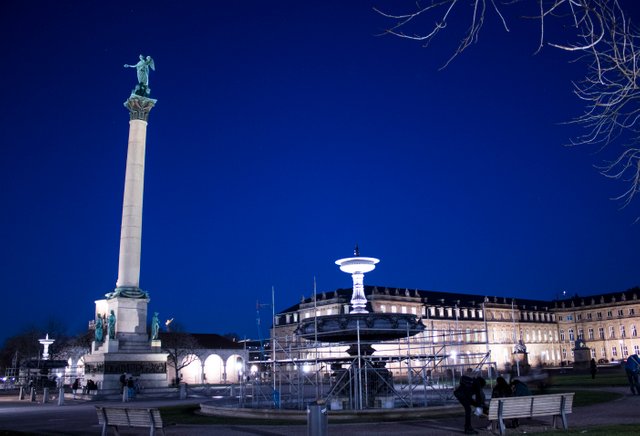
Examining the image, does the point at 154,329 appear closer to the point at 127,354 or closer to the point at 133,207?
the point at 127,354

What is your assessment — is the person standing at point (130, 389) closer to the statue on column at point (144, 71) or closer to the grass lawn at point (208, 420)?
the grass lawn at point (208, 420)

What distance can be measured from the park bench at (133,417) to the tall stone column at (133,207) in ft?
94.7

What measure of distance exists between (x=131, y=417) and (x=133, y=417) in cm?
8

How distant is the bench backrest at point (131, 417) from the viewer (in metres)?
13.6

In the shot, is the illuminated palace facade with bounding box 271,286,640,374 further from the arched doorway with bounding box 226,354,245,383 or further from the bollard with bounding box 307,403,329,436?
the bollard with bounding box 307,403,329,436

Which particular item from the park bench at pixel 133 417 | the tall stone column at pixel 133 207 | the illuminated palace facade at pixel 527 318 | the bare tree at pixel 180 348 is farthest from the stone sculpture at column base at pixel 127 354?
the illuminated palace facade at pixel 527 318

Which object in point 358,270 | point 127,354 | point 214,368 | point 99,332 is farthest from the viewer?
point 214,368

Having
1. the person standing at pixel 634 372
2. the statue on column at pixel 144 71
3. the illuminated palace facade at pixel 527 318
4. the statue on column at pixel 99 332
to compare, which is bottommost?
the person standing at pixel 634 372

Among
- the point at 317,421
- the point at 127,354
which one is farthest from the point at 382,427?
the point at 127,354

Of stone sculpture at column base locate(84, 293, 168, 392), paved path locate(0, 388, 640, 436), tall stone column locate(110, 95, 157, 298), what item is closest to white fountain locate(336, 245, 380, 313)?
paved path locate(0, 388, 640, 436)

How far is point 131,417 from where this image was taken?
14.2m

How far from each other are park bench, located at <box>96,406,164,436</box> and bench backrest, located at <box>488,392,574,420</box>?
730cm

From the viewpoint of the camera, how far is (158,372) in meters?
41.9

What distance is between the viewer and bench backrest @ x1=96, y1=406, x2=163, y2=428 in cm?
1363
